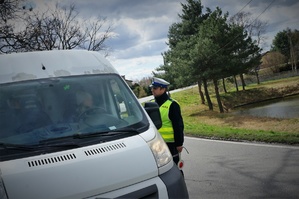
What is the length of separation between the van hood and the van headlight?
4.1 inches

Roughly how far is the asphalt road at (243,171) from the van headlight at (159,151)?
74.3 inches

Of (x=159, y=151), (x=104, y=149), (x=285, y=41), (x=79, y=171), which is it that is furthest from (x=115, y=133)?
(x=285, y=41)

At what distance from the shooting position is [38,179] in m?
2.00

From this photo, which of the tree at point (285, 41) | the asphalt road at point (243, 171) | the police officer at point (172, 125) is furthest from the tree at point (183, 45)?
the tree at point (285, 41)

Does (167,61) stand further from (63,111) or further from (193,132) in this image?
(63,111)

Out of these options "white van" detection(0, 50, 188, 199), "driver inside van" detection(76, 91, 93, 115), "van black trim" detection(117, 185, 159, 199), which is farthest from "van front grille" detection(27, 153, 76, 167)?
"driver inside van" detection(76, 91, 93, 115)

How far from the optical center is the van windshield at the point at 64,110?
2.49 meters

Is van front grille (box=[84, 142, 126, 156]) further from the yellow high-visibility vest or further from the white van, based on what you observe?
the yellow high-visibility vest

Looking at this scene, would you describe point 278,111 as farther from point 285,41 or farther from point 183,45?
point 285,41

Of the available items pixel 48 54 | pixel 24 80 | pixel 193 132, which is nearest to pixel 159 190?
pixel 24 80

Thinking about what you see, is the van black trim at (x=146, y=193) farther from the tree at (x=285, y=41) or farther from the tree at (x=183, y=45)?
the tree at (x=285, y=41)

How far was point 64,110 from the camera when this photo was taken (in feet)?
9.18

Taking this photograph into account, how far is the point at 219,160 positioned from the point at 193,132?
14.5 ft

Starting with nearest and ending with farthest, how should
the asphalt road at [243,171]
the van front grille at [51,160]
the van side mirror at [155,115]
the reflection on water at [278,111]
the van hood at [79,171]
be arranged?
the van hood at [79,171] < the van front grille at [51,160] < the van side mirror at [155,115] < the asphalt road at [243,171] < the reflection on water at [278,111]
